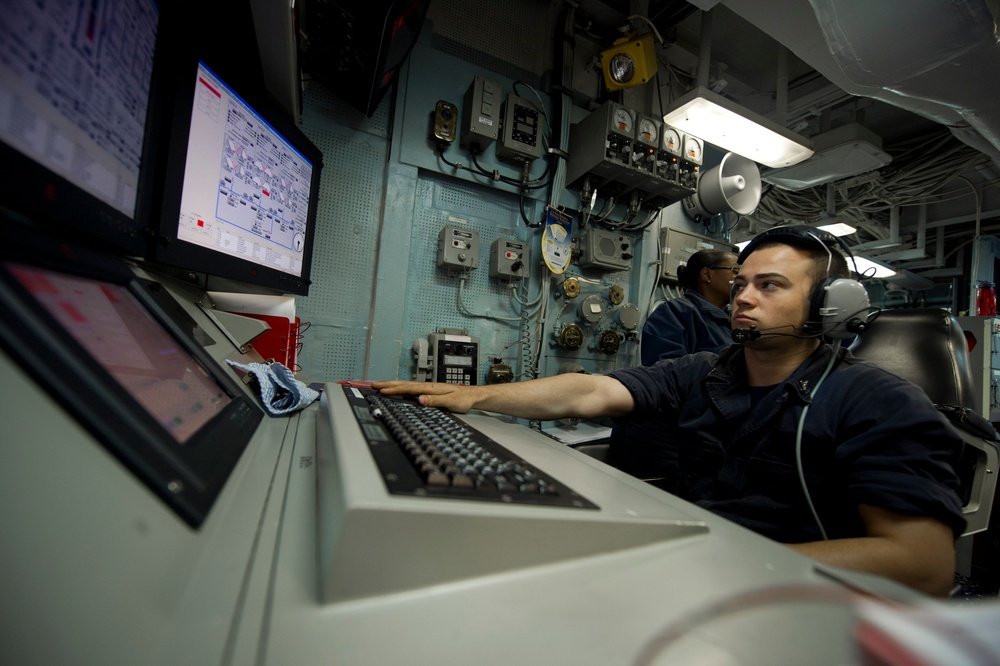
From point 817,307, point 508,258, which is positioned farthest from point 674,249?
point 817,307

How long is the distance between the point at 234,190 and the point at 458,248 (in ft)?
3.75

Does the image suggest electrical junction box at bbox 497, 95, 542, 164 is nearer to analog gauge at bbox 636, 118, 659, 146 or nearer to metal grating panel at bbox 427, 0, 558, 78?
metal grating panel at bbox 427, 0, 558, 78

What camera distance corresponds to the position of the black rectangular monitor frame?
0.30m

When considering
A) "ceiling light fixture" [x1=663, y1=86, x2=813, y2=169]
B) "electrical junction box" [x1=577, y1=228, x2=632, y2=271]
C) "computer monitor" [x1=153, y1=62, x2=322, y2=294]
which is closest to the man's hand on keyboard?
"computer monitor" [x1=153, y1=62, x2=322, y2=294]

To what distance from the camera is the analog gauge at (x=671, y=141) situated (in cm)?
239

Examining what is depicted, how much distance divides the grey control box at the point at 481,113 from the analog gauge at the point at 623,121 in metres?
0.69

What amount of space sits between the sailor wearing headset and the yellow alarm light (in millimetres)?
1697

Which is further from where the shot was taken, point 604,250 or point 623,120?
point 604,250

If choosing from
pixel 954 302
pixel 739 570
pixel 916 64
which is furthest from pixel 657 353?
pixel 954 302

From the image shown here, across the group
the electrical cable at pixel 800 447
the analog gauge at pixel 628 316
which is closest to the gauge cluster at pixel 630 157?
the analog gauge at pixel 628 316

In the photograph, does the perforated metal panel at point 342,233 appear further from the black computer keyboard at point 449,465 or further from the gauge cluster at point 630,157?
the black computer keyboard at point 449,465

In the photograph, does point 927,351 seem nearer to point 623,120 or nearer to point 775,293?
point 775,293

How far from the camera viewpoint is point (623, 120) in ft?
7.32

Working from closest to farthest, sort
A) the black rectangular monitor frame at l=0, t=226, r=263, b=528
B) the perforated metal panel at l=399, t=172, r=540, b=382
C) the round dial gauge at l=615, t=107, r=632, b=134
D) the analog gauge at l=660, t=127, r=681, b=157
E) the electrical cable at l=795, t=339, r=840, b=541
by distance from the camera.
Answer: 1. the black rectangular monitor frame at l=0, t=226, r=263, b=528
2. the electrical cable at l=795, t=339, r=840, b=541
3. the perforated metal panel at l=399, t=172, r=540, b=382
4. the round dial gauge at l=615, t=107, r=632, b=134
5. the analog gauge at l=660, t=127, r=681, b=157
